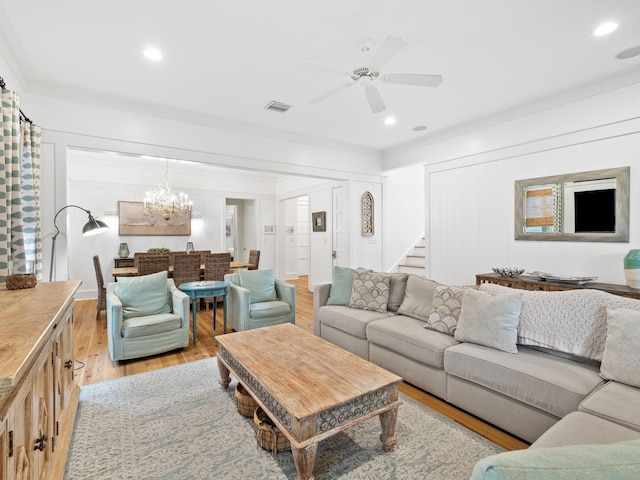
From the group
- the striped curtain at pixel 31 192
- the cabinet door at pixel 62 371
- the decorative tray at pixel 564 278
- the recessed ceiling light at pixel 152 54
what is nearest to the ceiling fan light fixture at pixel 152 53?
the recessed ceiling light at pixel 152 54

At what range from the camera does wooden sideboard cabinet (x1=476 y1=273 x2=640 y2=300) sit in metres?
3.00

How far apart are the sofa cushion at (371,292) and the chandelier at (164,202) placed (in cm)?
432

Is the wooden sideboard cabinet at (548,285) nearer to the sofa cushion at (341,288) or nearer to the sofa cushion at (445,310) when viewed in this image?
the sofa cushion at (445,310)

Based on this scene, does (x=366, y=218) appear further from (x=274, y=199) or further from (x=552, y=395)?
(x=552, y=395)

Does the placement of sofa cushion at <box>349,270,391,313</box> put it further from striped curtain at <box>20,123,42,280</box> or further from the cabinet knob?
striped curtain at <box>20,123,42,280</box>

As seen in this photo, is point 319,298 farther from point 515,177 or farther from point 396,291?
point 515,177

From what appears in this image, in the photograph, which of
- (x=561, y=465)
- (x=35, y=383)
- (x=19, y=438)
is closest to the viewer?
(x=561, y=465)

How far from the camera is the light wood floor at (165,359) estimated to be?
2236 mm

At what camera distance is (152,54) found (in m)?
2.84

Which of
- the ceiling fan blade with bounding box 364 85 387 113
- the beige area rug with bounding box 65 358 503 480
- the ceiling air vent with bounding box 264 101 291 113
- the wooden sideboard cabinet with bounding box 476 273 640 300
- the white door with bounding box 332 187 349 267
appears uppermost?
the ceiling air vent with bounding box 264 101 291 113

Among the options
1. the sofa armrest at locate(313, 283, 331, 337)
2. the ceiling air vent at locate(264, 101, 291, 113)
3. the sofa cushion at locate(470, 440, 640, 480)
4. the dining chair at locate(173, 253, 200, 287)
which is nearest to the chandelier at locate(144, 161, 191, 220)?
the dining chair at locate(173, 253, 200, 287)

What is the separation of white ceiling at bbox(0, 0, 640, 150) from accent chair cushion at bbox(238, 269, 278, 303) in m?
2.15

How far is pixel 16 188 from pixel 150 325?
65.7 inches

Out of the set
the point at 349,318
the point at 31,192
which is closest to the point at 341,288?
the point at 349,318
